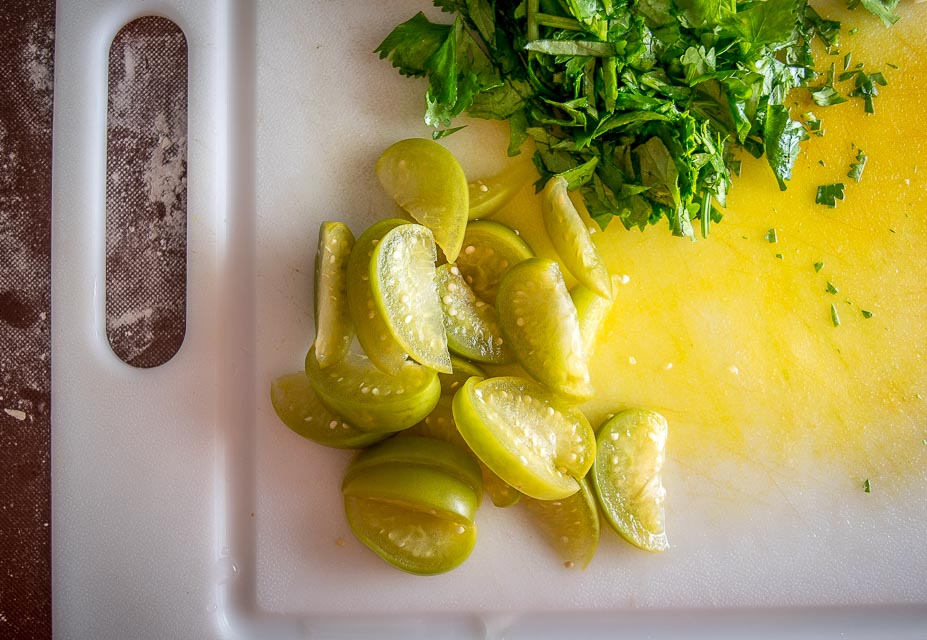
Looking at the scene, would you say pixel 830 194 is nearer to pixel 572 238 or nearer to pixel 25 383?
pixel 572 238

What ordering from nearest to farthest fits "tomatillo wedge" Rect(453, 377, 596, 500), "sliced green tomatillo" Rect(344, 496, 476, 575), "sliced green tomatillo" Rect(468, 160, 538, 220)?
"tomatillo wedge" Rect(453, 377, 596, 500) → "sliced green tomatillo" Rect(344, 496, 476, 575) → "sliced green tomatillo" Rect(468, 160, 538, 220)

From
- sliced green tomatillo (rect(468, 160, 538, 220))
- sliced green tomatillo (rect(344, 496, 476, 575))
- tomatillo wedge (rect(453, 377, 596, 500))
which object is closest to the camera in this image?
tomatillo wedge (rect(453, 377, 596, 500))

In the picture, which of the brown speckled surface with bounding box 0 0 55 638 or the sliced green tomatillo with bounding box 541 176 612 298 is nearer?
the sliced green tomatillo with bounding box 541 176 612 298

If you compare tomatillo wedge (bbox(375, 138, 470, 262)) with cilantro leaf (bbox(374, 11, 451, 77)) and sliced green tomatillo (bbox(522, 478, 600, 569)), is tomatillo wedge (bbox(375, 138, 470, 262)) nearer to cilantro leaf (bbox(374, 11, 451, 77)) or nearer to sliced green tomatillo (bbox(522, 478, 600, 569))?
cilantro leaf (bbox(374, 11, 451, 77))

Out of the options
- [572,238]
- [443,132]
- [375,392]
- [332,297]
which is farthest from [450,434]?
[443,132]

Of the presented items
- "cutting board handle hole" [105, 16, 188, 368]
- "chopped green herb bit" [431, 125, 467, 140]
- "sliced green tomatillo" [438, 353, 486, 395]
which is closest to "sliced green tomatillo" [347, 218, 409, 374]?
"sliced green tomatillo" [438, 353, 486, 395]

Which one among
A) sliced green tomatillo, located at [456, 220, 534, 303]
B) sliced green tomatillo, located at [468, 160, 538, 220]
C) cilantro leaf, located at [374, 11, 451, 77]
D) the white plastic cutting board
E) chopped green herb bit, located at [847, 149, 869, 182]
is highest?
cilantro leaf, located at [374, 11, 451, 77]

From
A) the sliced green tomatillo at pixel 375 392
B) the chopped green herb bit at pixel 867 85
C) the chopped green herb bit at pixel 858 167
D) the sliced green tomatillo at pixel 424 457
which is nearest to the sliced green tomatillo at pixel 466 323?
the sliced green tomatillo at pixel 375 392
